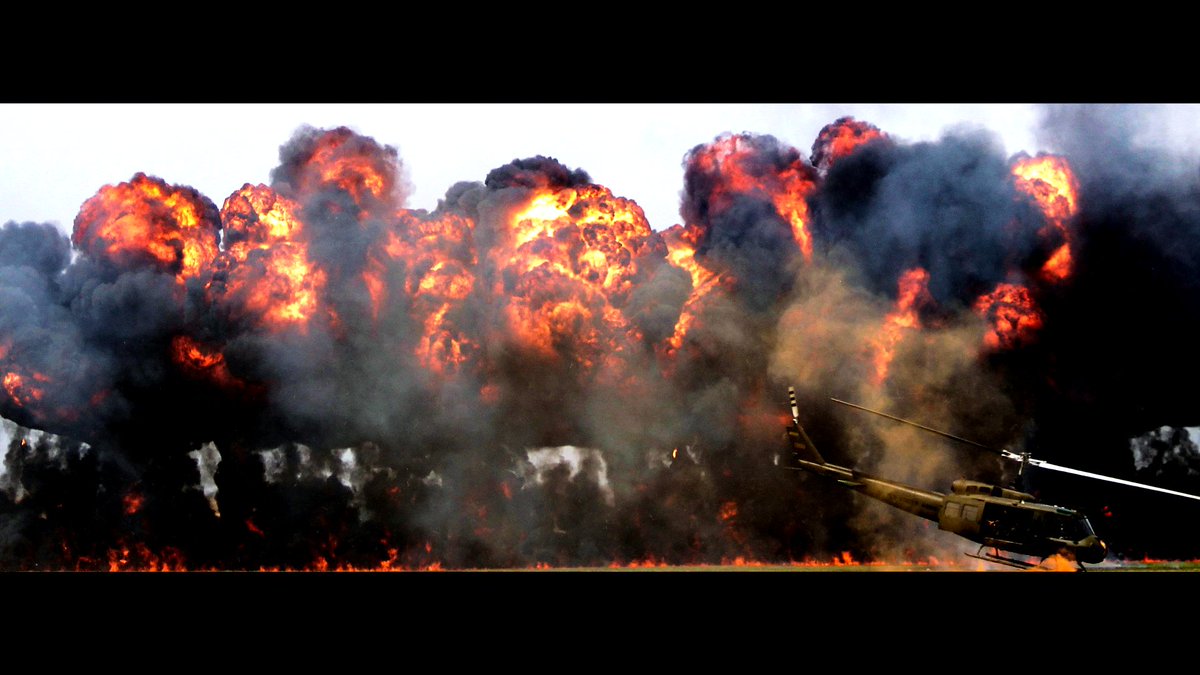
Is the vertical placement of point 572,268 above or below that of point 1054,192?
below

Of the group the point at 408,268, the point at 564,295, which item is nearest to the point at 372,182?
the point at 408,268

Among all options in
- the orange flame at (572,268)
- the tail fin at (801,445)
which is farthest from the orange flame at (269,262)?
the tail fin at (801,445)

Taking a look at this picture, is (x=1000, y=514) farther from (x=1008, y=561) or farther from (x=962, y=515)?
(x=1008, y=561)

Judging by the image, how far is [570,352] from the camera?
72.4 ft

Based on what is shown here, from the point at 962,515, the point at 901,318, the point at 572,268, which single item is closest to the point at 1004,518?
the point at 962,515

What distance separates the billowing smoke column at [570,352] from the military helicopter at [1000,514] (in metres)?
1.40

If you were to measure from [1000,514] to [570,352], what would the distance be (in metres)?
8.41

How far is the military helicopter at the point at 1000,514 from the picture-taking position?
1767 cm

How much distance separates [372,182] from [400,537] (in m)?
7.05

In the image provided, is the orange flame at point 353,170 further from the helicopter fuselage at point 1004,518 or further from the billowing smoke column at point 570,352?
the helicopter fuselage at point 1004,518

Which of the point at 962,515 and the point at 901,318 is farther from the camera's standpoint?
the point at 901,318

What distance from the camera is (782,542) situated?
21703 millimetres
